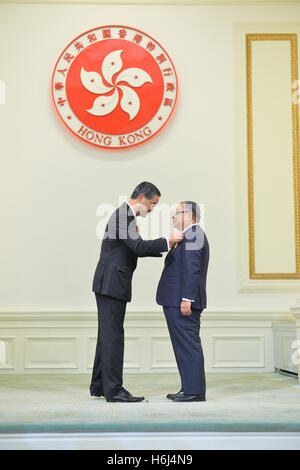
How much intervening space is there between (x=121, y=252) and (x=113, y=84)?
228 cm

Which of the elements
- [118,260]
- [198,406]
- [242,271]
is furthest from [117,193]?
[198,406]

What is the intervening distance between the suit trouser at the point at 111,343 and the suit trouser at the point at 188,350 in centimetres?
34

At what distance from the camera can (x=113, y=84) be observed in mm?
6121

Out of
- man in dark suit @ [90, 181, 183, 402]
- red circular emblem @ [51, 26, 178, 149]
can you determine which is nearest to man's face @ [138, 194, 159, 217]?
man in dark suit @ [90, 181, 183, 402]

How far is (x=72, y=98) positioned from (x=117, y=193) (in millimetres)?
938

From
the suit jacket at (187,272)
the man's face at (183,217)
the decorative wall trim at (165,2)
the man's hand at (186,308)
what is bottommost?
the man's hand at (186,308)

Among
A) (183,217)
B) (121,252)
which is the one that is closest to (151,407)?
(121,252)

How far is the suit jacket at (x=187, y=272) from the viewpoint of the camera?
428 cm

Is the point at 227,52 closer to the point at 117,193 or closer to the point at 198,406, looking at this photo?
the point at 117,193

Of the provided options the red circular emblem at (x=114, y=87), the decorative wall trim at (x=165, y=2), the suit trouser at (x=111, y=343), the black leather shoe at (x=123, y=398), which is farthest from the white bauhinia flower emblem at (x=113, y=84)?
the black leather shoe at (x=123, y=398)

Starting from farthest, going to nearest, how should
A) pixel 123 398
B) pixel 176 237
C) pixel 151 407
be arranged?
pixel 176 237 → pixel 123 398 → pixel 151 407

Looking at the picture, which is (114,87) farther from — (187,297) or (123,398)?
(123,398)

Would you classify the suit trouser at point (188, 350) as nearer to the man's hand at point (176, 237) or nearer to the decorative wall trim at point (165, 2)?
the man's hand at point (176, 237)

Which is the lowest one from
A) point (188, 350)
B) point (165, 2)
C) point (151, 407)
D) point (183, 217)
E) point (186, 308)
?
point (151, 407)
